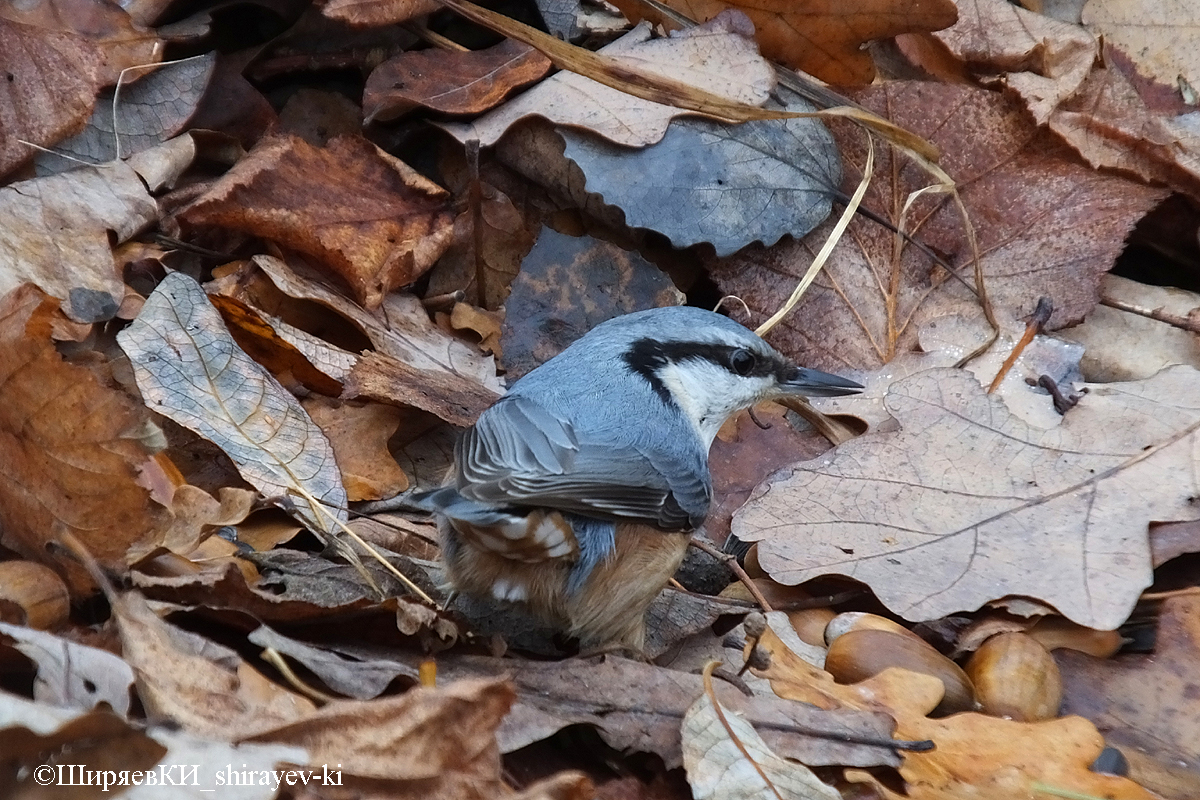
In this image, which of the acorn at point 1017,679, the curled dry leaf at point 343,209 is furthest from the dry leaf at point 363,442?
the acorn at point 1017,679

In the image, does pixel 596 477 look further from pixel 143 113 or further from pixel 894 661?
pixel 143 113

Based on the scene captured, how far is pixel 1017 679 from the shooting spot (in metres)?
2.47

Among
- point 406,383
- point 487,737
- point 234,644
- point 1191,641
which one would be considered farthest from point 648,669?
point 1191,641

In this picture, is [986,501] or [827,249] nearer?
[986,501]

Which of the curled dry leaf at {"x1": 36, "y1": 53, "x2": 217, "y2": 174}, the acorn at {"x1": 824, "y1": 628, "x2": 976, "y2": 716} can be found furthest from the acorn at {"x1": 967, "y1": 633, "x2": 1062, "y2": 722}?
the curled dry leaf at {"x1": 36, "y1": 53, "x2": 217, "y2": 174}

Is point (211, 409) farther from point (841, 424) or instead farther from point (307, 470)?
point (841, 424)

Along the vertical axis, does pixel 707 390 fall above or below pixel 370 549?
above

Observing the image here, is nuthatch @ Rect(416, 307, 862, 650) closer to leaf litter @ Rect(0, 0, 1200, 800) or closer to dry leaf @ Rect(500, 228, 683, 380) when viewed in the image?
leaf litter @ Rect(0, 0, 1200, 800)

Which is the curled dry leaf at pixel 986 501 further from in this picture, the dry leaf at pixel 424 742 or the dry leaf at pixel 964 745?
the dry leaf at pixel 424 742

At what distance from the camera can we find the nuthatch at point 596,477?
7.57ft

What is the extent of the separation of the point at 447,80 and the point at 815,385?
4.64ft

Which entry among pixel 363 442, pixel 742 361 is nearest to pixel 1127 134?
pixel 742 361

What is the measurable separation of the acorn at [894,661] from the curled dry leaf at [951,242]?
1106 millimetres

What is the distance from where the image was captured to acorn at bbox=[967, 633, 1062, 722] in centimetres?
244
